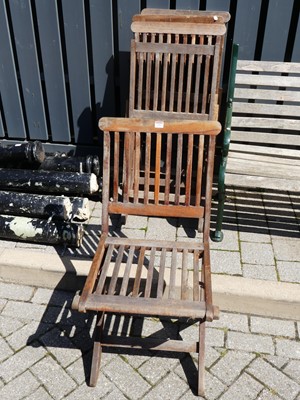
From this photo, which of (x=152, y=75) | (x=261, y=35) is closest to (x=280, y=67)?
(x=261, y=35)

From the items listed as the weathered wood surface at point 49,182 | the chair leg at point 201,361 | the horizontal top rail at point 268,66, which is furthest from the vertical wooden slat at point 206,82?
the chair leg at point 201,361

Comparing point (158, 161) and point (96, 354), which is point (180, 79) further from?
point (96, 354)

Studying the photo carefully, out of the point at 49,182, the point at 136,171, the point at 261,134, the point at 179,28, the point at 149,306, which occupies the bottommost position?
the point at 49,182

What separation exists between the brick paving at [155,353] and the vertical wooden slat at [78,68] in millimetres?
1269

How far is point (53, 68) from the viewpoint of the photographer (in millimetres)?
4082

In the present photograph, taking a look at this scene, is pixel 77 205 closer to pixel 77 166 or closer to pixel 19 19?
pixel 77 166

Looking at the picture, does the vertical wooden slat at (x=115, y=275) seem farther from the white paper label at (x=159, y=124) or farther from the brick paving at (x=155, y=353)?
the white paper label at (x=159, y=124)

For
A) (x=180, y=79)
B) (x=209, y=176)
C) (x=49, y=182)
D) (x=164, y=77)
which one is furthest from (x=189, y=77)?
(x=49, y=182)

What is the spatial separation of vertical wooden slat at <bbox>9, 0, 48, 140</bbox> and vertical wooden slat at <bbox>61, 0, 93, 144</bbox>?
325mm

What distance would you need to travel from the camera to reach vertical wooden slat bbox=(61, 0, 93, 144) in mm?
3811

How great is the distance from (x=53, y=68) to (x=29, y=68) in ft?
0.79

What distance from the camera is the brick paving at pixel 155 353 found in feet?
8.46

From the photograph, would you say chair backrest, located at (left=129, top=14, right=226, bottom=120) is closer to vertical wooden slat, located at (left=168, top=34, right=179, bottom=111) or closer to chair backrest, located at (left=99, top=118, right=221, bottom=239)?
vertical wooden slat, located at (left=168, top=34, right=179, bottom=111)

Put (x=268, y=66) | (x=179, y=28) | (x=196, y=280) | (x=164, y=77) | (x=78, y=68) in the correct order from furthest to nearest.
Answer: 1. (x=78, y=68)
2. (x=268, y=66)
3. (x=164, y=77)
4. (x=179, y=28)
5. (x=196, y=280)
